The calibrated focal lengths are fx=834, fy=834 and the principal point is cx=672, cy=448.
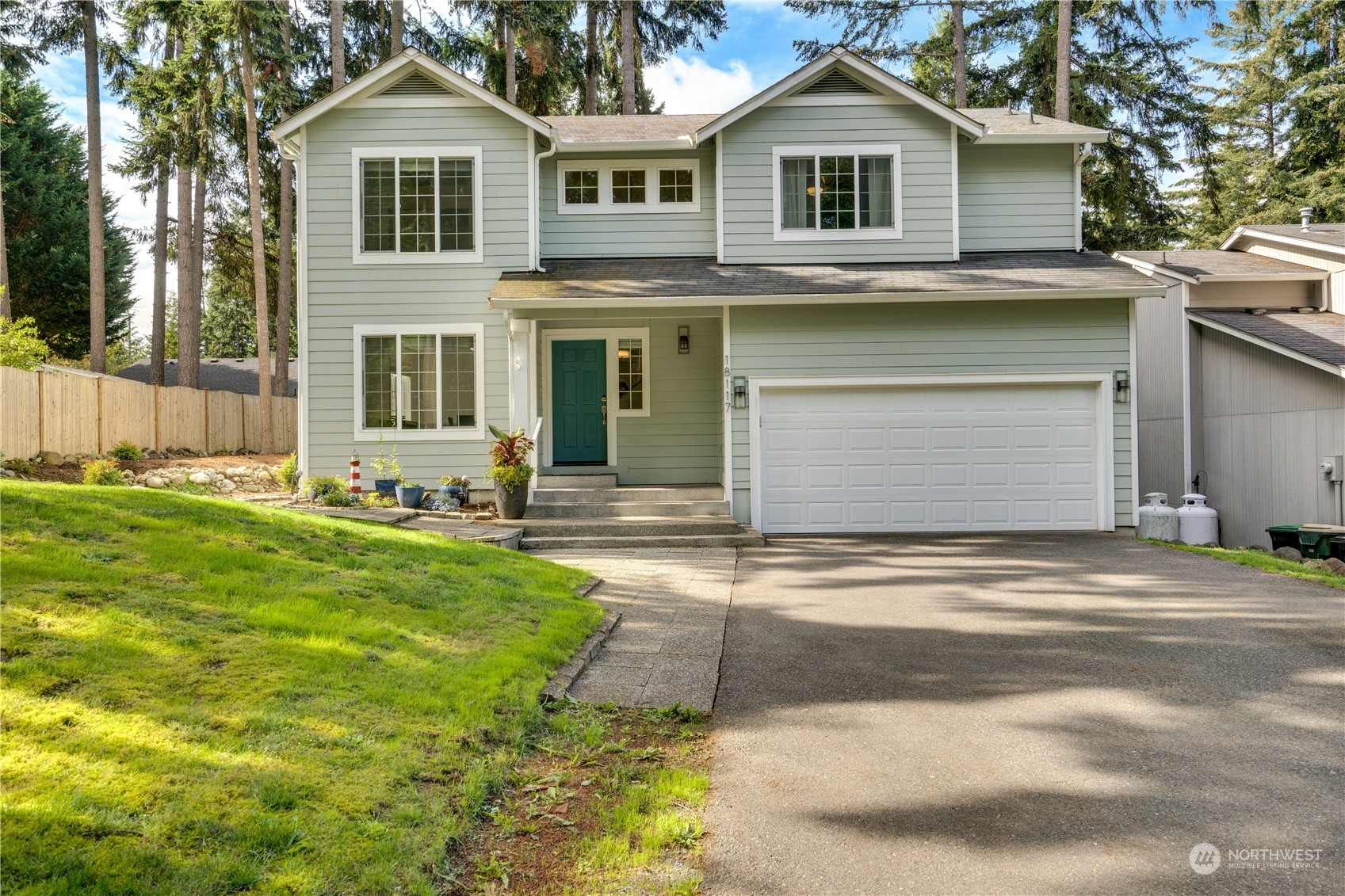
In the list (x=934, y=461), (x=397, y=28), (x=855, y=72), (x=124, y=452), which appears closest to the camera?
(x=934, y=461)

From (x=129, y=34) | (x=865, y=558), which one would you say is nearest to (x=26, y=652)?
(x=865, y=558)

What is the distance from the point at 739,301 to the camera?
36.6ft

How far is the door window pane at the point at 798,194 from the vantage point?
1273cm

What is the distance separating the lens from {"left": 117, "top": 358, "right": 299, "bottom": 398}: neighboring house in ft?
87.9

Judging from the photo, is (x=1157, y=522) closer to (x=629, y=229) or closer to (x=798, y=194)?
(x=798, y=194)

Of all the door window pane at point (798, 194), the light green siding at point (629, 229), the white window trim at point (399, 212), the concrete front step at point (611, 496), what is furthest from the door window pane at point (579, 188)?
the concrete front step at point (611, 496)

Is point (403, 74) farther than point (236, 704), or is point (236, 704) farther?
point (403, 74)

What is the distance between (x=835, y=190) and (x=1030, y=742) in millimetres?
10501

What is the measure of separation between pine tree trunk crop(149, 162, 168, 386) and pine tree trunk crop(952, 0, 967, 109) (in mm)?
19643

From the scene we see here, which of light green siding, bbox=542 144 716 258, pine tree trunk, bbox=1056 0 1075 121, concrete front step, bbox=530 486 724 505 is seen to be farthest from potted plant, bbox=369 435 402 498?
pine tree trunk, bbox=1056 0 1075 121

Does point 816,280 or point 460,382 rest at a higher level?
point 816,280

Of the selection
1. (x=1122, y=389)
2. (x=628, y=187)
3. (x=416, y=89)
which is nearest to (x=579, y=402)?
(x=628, y=187)

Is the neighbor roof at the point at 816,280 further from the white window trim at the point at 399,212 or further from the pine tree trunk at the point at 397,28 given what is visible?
the pine tree trunk at the point at 397,28

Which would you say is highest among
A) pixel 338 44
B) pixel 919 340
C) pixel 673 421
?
pixel 338 44
